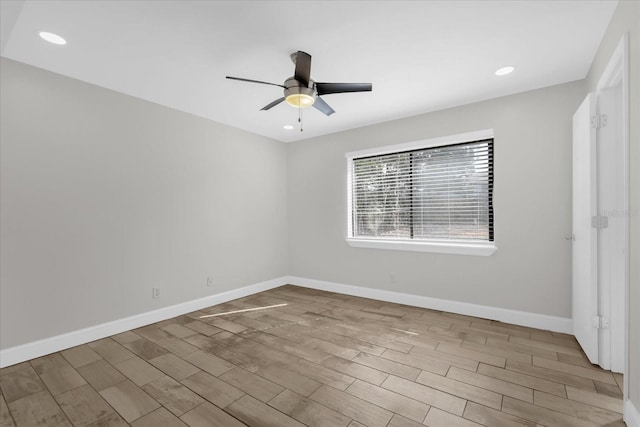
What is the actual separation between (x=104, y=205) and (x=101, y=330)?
1.26 metres

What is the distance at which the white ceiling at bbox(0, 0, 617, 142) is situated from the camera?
1872 millimetres

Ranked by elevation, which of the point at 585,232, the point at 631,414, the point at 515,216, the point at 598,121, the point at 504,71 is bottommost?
the point at 631,414

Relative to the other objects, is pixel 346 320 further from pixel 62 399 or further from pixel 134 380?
pixel 62 399

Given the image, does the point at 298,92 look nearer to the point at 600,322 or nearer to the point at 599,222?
the point at 599,222

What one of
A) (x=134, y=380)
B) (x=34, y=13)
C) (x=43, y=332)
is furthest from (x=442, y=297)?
(x=34, y=13)

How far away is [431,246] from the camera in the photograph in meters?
3.65

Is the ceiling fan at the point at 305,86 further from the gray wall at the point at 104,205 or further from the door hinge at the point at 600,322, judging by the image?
the door hinge at the point at 600,322

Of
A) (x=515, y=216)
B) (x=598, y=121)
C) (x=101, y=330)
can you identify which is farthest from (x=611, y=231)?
(x=101, y=330)

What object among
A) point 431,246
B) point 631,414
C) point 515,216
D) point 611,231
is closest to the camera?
point 631,414

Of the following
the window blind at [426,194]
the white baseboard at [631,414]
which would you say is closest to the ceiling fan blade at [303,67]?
the window blind at [426,194]

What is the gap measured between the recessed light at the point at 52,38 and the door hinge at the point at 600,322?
4545mm

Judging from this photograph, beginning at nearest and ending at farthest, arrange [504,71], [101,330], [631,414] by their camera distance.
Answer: [631,414], [504,71], [101,330]

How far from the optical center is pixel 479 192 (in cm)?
344

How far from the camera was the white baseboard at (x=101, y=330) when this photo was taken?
242cm
